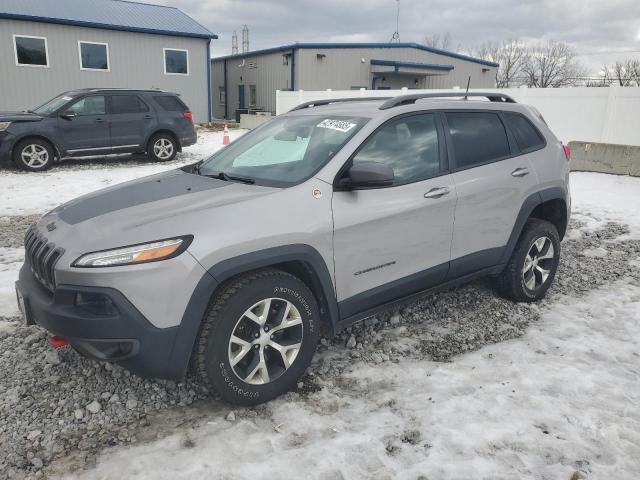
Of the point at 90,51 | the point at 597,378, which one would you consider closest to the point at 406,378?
the point at 597,378

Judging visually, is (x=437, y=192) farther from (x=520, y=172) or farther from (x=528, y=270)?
(x=528, y=270)

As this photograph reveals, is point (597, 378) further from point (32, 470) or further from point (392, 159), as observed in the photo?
point (32, 470)

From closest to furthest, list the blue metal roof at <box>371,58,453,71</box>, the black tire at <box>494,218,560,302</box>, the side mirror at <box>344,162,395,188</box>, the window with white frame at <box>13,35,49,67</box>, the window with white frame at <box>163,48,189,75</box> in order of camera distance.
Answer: the side mirror at <box>344,162,395,188</box> < the black tire at <box>494,218,560,302</box> < the window with white frame at <box>13,35,49,67</box> < the window with white frame at <box>163,48,189,75</box> < the blue metal roof at <box>371,58,453,71</box>

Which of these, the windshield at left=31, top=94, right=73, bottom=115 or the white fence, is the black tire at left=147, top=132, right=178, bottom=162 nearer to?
the windshield at left=31, top=94, right=73, bottom=115

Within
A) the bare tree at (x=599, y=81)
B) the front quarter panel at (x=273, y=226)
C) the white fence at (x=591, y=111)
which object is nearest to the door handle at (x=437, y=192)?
the front quarter panel at (x=273, y=226)

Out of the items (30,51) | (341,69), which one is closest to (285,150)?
(30,51)

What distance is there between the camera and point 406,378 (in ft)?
10.8

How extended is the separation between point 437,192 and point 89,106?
9.83 meters

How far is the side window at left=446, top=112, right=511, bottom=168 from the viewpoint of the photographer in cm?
385

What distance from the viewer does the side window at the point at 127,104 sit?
11383 millimetres

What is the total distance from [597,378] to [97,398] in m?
3.11

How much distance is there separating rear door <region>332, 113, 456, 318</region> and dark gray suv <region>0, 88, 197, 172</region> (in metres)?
9.42

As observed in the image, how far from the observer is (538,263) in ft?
14.8

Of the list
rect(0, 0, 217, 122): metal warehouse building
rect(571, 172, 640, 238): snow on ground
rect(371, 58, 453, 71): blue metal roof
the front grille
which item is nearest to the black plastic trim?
the front grille
